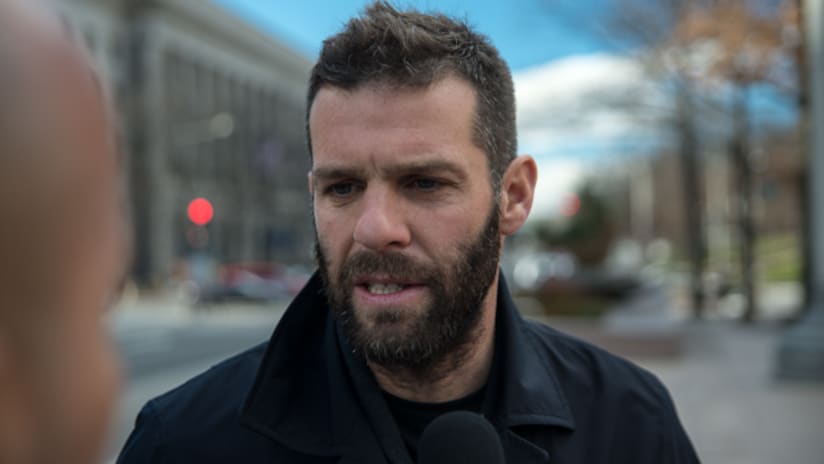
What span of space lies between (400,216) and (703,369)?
1174 centimetres

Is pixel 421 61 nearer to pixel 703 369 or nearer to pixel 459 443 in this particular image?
pixel 459 443

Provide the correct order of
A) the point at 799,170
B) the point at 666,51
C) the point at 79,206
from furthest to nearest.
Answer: the point at 799,170 < the point at 666,51 < the point at 79,206

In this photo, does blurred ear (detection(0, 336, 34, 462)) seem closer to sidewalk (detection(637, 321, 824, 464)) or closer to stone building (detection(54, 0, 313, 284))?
sidewalk (detection(637, 321, 824, 464))

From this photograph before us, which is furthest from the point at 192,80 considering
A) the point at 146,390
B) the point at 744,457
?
the point at 744,457


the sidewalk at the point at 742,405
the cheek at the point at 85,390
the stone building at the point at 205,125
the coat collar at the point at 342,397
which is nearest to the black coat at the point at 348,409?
the coat collar at the point at 342,397

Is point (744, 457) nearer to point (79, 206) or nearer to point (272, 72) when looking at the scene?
point (79, 206)

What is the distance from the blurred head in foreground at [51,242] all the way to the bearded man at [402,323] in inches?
53.3

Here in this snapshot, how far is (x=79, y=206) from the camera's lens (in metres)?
0.60

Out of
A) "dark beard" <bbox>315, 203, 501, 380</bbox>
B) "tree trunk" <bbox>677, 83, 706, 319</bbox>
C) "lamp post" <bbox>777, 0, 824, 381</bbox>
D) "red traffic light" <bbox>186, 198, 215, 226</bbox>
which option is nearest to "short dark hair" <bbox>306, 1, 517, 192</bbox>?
"dark beard" <bbox>315, 203, 501, 380</bbox>

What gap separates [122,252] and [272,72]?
67.2 metres

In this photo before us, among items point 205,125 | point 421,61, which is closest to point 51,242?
point 421,61

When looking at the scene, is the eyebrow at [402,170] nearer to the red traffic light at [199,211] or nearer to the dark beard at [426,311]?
the dark beard at [426,311]

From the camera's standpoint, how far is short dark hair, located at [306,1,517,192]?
6.84 ft

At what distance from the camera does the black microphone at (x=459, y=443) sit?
1.62 meters
